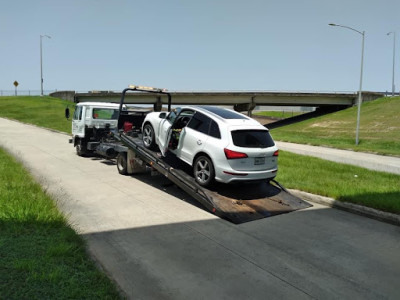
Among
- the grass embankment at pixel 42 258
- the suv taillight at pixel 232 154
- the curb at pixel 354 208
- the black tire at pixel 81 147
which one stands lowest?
the curb at pixel 354 208

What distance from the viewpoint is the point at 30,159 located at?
13.7 m

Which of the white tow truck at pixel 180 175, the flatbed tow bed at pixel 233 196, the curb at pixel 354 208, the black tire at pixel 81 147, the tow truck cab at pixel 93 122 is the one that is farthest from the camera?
the black tire at pixel 81 147

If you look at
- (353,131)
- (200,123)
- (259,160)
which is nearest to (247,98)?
(353,131)

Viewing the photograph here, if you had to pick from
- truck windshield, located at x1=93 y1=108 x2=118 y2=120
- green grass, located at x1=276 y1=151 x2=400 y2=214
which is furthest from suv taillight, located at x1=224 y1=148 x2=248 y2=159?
truck windshield, located at x1=93 y1=108 x2=118 y2=120

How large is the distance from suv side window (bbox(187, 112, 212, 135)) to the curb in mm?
3063

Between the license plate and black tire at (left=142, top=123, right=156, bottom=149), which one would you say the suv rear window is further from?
black tire at (left=142, top=123, right=156, bottom=149)

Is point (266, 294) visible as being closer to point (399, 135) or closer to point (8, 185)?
point (8, 185)

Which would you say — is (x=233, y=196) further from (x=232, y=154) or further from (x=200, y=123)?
(x=200, y=123)

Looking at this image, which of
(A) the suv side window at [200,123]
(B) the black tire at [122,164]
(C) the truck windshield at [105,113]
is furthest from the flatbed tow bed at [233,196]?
(C) the truck windshield at [105,113]

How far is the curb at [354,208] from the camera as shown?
22.9 feet

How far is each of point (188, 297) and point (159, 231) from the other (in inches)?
87.2

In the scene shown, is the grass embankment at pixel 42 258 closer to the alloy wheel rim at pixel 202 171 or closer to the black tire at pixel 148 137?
the alloy wheel rim at pixel 202 171

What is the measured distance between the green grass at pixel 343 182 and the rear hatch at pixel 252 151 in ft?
5.99

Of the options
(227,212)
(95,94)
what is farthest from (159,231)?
(95,94)
